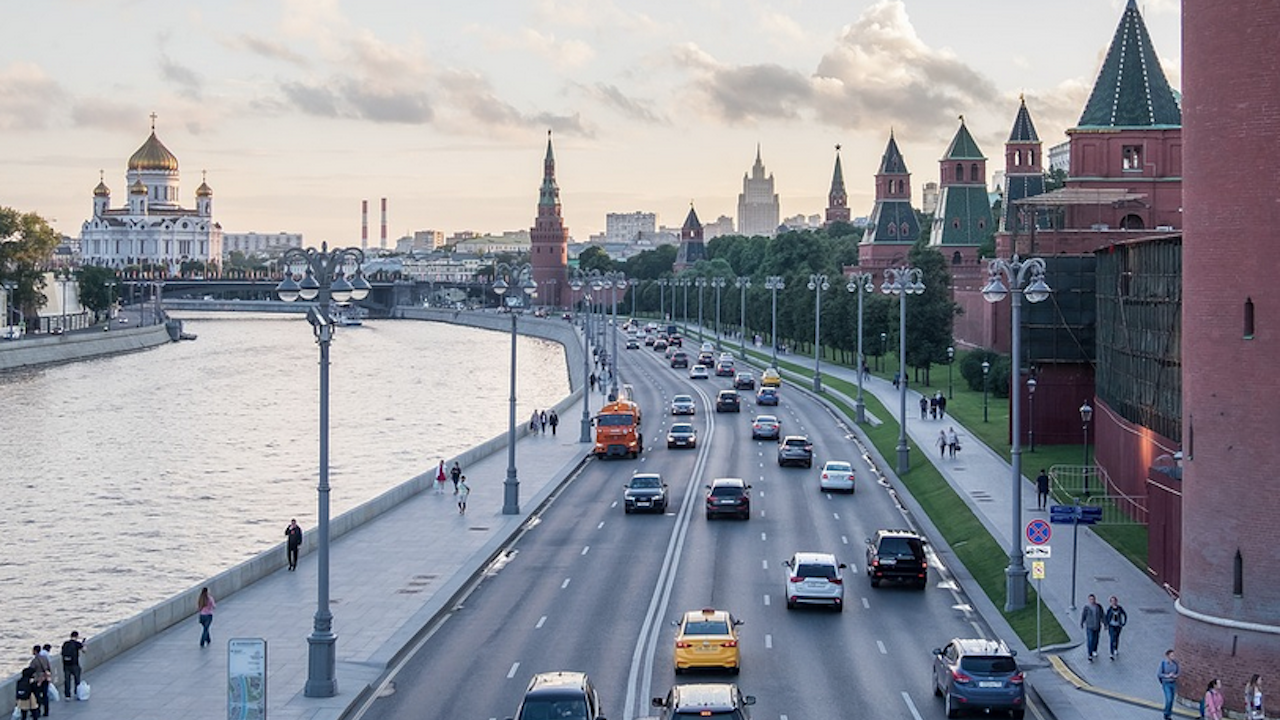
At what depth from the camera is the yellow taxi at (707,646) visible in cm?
2914

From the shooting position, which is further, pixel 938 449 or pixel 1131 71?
pixel 1131 71

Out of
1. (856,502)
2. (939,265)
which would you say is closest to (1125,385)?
(856,502)

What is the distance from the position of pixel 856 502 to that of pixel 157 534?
2447 cm

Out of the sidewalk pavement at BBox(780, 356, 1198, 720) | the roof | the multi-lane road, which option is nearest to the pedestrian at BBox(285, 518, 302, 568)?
the multi-lane road

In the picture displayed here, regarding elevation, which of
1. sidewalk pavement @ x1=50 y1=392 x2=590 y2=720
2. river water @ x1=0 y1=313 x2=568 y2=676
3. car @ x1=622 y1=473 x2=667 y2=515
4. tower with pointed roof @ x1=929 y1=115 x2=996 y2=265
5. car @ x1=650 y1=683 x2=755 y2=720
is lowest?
river water @ x1=0 y1=313 x2=568 y2=676

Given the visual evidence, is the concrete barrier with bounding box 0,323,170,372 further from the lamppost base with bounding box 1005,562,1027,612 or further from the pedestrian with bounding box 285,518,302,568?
the lamppost base with bounding box 1005,562,1027,612

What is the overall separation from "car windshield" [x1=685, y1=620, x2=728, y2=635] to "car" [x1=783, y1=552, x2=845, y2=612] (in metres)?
6.02

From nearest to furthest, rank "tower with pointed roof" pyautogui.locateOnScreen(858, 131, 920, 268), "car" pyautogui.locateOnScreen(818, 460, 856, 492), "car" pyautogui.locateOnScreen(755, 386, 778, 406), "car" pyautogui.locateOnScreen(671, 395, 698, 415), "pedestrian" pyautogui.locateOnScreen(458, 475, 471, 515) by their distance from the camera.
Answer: "pedestrian" pyautogui.locateOnScreen(458, 475, 471, 515)
"car" pyautogui.locateOnScreen(818, 460, 856, 492)
"car" pyautogui.locateOnScreen(671, 395, 698, 415)
"car" pyautogui.locateOnScreen(755, 386, 778, 406)
"tower with pointed roof" pyautogui.locateOnScreen(858, 131, 920, 268)

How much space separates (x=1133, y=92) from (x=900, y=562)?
52387 mm

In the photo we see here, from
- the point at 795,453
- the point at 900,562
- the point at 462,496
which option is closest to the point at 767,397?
the point at 795,453

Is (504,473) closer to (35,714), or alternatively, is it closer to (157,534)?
(157,534)

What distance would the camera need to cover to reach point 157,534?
59312mm

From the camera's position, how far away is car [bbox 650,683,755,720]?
891 inches

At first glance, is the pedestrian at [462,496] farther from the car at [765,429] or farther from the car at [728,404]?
the car at [728,404]
